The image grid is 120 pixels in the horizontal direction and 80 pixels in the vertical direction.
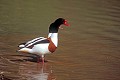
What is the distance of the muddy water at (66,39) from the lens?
10.4 m

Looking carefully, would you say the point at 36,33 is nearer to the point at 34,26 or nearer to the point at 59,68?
the point at 34,26

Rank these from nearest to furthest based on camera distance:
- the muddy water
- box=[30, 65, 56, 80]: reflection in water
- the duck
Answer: box=[30, 65, 56, 80]: reflection in water
the muddy water
the duck

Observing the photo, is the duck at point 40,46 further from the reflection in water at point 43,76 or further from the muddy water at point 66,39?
the reflection in water at point 43,76

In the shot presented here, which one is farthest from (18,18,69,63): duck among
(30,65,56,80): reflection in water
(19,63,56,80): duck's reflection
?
(30,65,56,80): reflection in water

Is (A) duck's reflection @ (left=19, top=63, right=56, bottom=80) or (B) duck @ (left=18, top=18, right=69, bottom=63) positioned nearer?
(A) duck's reflection @ (left=19, top=63, right=56, bottom=80)

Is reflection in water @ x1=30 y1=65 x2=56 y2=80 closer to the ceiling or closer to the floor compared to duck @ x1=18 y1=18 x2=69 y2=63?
closer to the floor

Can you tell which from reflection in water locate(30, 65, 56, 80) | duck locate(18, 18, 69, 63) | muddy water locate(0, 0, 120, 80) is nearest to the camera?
reflection in water locate(30, 65, 56, 80)

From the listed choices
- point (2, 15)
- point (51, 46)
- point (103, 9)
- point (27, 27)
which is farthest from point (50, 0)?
point (51, 46)

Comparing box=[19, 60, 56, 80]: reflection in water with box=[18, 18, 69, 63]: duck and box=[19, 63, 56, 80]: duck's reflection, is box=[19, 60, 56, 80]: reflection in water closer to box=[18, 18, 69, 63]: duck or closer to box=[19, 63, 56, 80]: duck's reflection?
box=[19, 63, 56, 80]: duck's reflection

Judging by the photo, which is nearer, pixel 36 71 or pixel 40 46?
pixel 36 71

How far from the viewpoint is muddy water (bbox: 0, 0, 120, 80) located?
409 inches

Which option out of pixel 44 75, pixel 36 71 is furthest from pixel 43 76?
pixel 36 71

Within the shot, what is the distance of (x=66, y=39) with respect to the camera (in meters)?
14.6

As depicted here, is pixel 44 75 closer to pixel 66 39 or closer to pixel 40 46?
pixel 40 46
